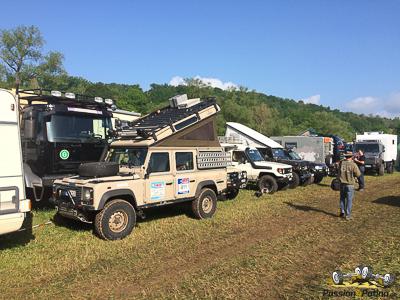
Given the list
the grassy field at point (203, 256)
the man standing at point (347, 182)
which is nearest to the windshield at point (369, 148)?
the grassy field at point (203, 256)

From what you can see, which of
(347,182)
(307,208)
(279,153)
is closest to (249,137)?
(279,153)

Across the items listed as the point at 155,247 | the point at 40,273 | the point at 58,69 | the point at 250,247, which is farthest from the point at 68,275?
the point at 58,69

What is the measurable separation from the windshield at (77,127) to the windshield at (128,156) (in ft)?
4.94

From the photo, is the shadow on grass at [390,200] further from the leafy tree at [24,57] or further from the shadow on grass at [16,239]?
the leafy tree at [24,57]

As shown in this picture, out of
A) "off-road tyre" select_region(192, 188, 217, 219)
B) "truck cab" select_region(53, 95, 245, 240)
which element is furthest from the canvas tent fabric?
"off-road tyre" select_region(192, 188, 217, 219)

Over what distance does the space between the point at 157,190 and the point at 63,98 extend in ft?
12.8

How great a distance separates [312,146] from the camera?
2341 centimetres

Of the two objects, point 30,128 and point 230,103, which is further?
point 230,103

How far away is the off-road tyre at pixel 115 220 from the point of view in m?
7.59

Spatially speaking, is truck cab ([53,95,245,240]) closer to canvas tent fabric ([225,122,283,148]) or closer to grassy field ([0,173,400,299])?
grassy field ([0,173,400,299])

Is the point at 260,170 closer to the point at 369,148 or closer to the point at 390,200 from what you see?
the point at 390,200

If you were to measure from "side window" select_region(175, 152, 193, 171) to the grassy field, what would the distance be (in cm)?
134

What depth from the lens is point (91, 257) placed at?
6.71 metres

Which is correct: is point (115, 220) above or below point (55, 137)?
below
